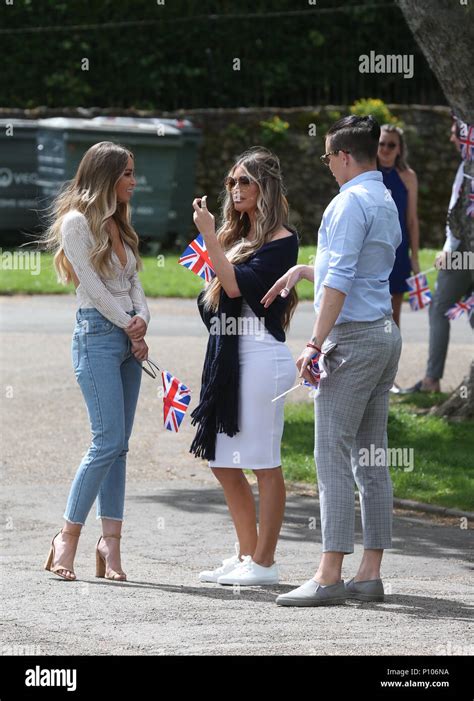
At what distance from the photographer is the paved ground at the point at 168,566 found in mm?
5098

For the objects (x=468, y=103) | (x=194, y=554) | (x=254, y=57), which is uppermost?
(x=254, y=57)

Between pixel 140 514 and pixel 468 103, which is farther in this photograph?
pixel 468 103

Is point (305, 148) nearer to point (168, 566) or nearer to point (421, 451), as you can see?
point (421, 451)

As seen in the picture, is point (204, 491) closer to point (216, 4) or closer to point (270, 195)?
A: point (270, 195)

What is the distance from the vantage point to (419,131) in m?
23.8

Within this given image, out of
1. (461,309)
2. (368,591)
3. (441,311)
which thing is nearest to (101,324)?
(368,591)

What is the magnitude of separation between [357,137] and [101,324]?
1.38 meters

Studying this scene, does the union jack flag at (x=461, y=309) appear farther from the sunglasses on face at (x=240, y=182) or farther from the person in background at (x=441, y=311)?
the sunglasses on face at (x=240, y=182)

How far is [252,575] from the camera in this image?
619cm

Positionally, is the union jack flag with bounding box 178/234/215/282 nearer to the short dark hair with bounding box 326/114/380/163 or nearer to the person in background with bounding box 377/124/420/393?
the short dark hair with bounding box 326/114/380/163

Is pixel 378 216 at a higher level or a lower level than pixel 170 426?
higher

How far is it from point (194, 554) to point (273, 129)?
657 inches
